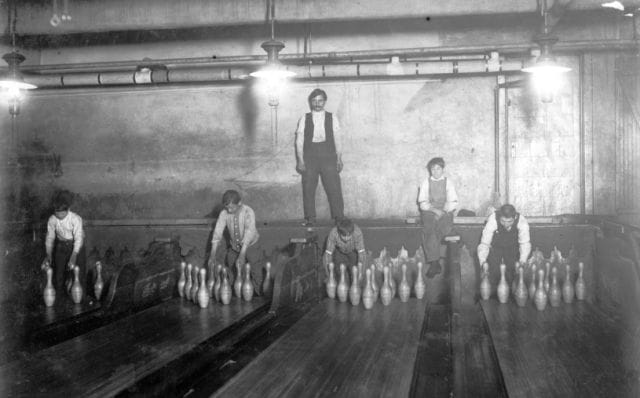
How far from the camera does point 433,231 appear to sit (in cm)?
692

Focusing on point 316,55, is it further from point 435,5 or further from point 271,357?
point 271,357

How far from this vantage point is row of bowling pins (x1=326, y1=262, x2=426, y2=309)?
5.40m

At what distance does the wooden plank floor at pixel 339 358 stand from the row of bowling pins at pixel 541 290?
2.76ft

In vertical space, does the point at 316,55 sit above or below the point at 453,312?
above

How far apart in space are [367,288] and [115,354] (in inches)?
91.2

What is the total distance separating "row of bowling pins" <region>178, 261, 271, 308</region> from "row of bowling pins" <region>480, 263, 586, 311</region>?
87.1 inches

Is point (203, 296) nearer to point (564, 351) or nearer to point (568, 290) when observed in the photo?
point (564, 351)

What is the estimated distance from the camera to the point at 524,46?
23.4 ft

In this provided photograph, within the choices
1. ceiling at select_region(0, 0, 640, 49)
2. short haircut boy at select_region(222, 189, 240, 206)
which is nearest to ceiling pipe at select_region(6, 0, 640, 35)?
ceiling at select_region(0, 0, 640, 49)

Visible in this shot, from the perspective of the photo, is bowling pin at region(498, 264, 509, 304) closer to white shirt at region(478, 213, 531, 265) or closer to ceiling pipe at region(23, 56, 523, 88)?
white shirt at region(478, 213, 531, 265)

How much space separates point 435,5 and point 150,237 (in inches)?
186

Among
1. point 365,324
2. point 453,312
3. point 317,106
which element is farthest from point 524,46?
point 365,324

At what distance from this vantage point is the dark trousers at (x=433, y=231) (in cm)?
682

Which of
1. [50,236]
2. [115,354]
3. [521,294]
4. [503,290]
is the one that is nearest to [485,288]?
[503,290]
